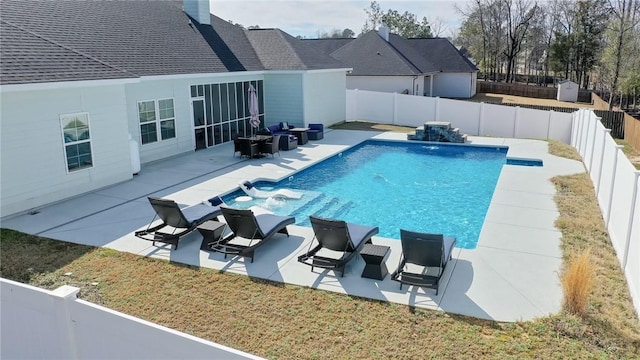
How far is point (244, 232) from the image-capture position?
28.4 feet

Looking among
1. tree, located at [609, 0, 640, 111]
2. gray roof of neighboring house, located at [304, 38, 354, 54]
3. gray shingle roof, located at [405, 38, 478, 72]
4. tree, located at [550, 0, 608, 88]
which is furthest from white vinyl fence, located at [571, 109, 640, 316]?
tree, located at [550, 0, 608, 88]

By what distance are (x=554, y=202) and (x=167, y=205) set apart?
8.82 meters

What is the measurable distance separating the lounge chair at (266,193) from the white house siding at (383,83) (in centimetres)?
2376

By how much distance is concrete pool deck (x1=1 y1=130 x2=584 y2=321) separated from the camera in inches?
274

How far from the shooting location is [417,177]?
52.4 ft

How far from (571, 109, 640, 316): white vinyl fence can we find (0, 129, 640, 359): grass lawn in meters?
0.29

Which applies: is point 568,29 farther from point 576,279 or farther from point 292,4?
point 576,279

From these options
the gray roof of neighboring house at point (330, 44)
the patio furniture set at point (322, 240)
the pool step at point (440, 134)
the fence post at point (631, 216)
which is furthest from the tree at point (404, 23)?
the fence post at point (631, 216)

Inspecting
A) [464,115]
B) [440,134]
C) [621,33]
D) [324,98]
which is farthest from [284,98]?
[621,33]

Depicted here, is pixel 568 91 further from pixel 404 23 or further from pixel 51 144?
pixel 51 144

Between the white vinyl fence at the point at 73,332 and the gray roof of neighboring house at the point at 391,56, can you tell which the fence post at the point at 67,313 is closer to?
the white vinyl fence at the point at 73,332

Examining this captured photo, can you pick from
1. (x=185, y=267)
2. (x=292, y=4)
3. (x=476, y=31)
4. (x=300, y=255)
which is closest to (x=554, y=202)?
(x=300, y=255)

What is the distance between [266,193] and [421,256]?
22.6ft

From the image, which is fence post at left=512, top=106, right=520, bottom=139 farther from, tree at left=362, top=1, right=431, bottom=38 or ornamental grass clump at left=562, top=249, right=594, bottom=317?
tree at left=362, top=1, right=431, bottom=38
